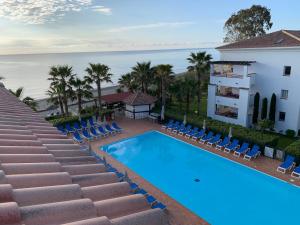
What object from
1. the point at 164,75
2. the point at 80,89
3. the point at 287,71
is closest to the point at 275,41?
the point at 287,71

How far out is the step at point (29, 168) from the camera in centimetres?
373

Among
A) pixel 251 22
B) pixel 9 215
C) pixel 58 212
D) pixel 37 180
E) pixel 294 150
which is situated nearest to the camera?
pixel 9 215

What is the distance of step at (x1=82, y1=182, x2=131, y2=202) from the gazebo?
2577 cm

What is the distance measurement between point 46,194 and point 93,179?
3.76 feet

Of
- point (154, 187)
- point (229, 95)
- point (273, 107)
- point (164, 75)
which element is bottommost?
point (154, 187)

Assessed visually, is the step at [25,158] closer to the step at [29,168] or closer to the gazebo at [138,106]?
the step at [29,168]

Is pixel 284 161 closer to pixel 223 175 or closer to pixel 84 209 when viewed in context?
pixel 223 175

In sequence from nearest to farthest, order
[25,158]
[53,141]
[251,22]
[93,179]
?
1. [25,158]
2. [93,179]
3. [53,141]
4. [251,22]

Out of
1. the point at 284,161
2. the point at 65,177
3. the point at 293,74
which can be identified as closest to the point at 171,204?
the point at 284,161

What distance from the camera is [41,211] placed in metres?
2.87

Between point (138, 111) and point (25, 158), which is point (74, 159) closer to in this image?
point (25, 158)

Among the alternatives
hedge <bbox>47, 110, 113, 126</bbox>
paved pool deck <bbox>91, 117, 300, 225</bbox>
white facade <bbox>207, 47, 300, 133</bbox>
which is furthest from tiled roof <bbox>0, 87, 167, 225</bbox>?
white facade <bbox>207, 47, 300, 133</bbox>

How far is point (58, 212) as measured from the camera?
2.94 m

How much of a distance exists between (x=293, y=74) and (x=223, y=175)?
41.6 ft
